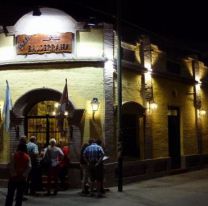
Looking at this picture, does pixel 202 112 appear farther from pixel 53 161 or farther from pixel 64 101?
pixel 53 161

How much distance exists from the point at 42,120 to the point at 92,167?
346 centimetres

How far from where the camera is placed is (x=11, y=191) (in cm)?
1156

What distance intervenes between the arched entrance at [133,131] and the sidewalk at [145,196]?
1359 millimetres

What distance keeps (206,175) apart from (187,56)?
5756mm

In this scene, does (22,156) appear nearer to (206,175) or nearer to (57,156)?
(57,156)

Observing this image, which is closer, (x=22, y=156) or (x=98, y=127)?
(x=22, y=156)

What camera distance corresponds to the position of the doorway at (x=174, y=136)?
20734 millimetres

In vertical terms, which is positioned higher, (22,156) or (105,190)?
(22,156)

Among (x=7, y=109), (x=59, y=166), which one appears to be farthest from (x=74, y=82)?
(x=59, y=166)

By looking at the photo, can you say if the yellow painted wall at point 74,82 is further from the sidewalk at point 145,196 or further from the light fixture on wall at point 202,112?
the light fixture on wall at point 202,112

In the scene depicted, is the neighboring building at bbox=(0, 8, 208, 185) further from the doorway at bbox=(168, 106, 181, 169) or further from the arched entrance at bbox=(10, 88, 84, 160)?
the doorway at bbox=(168, 106, 181, 169)

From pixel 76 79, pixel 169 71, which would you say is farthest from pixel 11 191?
pixel 169 71

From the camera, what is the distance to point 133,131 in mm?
18609

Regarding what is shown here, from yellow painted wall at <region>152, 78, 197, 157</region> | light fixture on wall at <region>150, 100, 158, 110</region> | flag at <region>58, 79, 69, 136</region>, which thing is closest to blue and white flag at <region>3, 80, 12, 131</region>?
flag at <region>58, 79, 69, 136</region>
